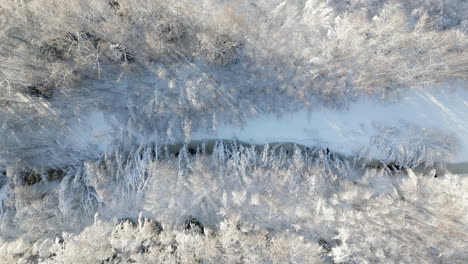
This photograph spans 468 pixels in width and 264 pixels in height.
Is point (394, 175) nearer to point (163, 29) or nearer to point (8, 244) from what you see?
point (163, 29)

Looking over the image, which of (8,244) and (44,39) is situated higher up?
(44,39)

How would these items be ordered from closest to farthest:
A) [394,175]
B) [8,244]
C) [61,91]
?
[8,244] < [61,91] < [394,175]

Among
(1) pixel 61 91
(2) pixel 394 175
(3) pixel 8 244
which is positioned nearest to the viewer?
(3) pixel 8 244

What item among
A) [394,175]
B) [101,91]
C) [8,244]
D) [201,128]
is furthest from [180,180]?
[394,175]

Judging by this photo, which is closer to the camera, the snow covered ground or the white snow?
the snow covered ground

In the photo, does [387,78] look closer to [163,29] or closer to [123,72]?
[163,29]

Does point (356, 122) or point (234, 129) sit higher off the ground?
point (356, 122)

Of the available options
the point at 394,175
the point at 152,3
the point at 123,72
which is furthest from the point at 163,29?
the point at 394,175

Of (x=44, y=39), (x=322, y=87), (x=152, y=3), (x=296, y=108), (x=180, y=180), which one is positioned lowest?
(x=180, y=180)

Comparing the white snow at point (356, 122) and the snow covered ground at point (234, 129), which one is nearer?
the snow covered ground at point (234, 129)

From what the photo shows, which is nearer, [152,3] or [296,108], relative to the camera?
[152,3]
